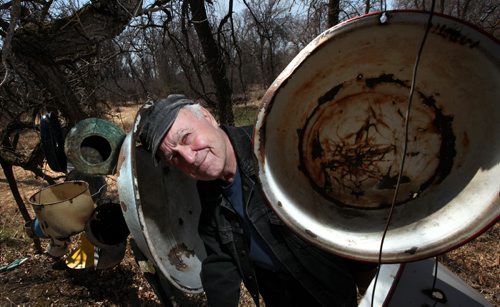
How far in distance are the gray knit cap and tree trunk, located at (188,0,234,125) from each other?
397 centimetres

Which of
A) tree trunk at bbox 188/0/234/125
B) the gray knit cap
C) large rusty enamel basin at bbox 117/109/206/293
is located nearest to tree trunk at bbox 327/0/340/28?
tree trunk at bbox 188/0/234/125

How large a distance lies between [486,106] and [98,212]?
8.22 feet

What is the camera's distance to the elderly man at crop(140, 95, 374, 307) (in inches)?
61.6

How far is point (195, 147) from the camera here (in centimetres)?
154

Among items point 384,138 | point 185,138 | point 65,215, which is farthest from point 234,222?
point 65,215

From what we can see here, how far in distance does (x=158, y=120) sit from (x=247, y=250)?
2.34 ft

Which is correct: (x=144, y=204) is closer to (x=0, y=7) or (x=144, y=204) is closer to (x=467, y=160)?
(x=467, y=160)

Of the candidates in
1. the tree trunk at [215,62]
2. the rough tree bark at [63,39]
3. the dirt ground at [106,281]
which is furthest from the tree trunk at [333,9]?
the dirt ground at [106,281]

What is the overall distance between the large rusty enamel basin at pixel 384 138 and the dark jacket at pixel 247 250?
219mm

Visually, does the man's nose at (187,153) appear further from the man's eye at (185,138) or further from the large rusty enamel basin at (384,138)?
Result: the large rusty enamel basin at (384,138)

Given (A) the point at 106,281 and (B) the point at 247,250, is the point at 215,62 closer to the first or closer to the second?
(A) the point at 106,281

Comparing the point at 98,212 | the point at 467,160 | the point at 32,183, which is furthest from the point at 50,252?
the point at 32,183

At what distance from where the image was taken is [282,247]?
1.63m

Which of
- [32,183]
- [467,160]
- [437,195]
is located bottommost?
[32,183]
